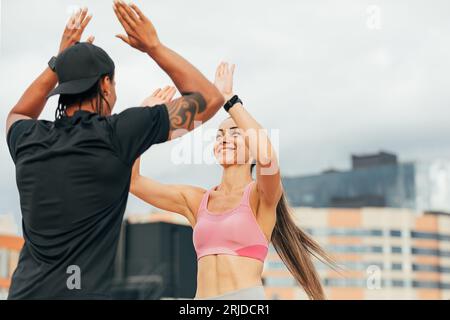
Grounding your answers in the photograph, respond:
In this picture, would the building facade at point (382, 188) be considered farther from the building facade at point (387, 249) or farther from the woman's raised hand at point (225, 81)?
the woman's raised hand at point (225, 81)

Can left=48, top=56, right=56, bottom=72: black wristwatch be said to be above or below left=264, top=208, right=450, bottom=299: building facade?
below

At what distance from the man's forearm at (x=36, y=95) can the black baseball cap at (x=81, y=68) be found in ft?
1.08

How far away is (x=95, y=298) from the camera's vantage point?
14.1 feet

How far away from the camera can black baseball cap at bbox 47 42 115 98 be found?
4555mm

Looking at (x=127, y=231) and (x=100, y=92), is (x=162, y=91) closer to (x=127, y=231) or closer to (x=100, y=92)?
(x=100, y=92)

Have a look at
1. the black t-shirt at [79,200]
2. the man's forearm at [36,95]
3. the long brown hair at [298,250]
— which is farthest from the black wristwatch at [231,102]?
the black t-shirt at [79,200]

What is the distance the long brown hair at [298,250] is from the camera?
24.0ft

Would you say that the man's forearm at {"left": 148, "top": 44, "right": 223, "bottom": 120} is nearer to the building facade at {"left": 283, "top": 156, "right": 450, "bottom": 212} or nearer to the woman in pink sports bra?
the woman in pink sports bra

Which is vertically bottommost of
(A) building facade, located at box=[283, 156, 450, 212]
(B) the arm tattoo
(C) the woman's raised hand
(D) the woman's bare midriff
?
(D) the woman's bare midriff

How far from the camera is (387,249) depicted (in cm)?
17412

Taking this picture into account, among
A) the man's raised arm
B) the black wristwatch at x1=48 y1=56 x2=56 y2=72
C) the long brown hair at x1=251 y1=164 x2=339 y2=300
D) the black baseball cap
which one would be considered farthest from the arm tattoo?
the long brown hair at x1=251 y1=164 x2=339 y2=300

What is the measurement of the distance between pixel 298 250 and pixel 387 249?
17050 cm
